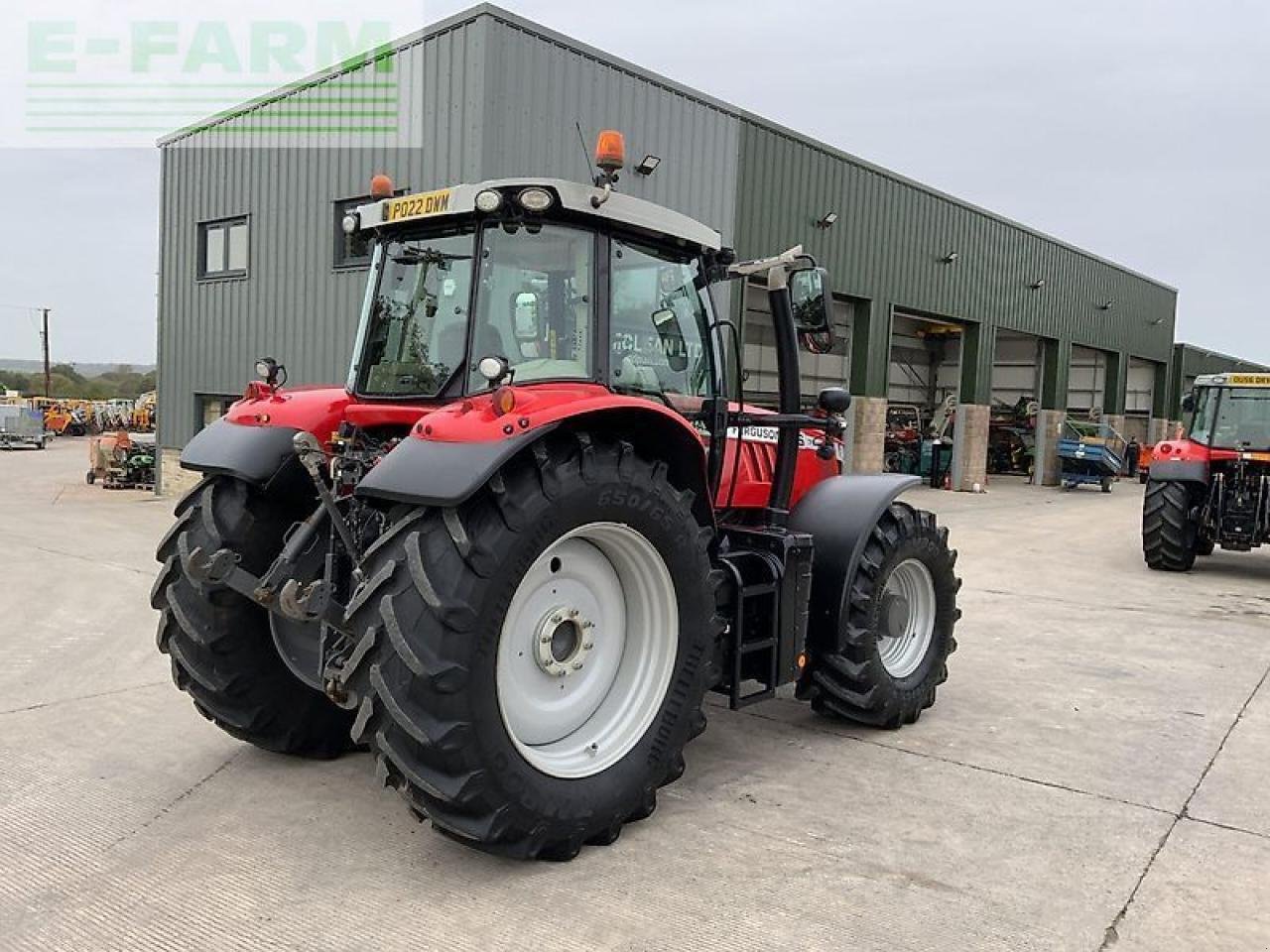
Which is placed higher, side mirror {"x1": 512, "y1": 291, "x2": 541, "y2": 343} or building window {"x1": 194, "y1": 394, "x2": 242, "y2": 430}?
side mirror {"x1": 512, "y1": 291, "x2": 541, "y2": 343}

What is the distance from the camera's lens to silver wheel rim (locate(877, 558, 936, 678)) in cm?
489

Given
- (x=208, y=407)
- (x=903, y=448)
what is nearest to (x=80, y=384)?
(x=208, y=407)

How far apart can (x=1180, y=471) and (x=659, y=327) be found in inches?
343

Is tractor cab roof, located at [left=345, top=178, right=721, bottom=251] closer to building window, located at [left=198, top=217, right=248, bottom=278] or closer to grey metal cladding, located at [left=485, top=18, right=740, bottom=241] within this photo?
grey metal cladding, located at [left=485, top=18, right=740, bottom=241]

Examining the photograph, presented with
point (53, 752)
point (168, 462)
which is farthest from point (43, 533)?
point (53, 752)

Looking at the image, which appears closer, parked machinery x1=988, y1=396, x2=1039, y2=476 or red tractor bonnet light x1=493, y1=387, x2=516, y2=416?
red tractor bonnet light x1=493, y1=387, x2=516, y2=416

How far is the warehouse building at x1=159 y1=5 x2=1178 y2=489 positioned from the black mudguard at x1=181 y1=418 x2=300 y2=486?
514 centimetres

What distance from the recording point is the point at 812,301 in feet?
13.6

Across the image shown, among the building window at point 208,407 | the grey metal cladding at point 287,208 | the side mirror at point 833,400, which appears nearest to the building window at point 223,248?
the grey metal cladding at point 287,208

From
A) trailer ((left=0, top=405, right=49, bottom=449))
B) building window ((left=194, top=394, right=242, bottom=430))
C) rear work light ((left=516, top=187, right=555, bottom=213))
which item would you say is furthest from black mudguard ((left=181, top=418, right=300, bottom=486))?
trailer ((left=0, top=405, right=49, bottom=449))

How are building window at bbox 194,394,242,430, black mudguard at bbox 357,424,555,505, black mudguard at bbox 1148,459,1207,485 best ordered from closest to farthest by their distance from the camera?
black mudguard at bbox 357,424,555,505 → black mudguard at bbox 1148,459,1207,485 → building window at bbox 194,394,242,430

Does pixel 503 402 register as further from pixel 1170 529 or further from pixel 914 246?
pixel 914 246

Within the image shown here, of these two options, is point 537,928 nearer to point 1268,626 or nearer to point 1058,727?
point 1058,727

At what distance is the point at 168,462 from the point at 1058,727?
15237 mm
